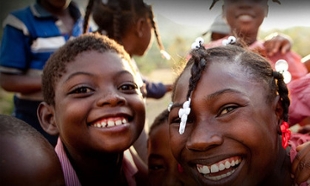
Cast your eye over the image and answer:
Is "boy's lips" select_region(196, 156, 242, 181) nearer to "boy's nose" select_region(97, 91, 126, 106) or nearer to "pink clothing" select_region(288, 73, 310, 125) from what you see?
"boy's nose" select_region(97, 91, 126, 106)

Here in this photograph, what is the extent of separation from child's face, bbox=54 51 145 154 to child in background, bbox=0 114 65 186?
0.33m

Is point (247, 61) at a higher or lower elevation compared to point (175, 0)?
lower

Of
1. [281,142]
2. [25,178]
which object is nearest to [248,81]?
[281,142]

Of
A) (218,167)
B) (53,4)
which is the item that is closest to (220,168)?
(218,167)

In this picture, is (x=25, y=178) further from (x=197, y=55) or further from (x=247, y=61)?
(x=247, y=61)

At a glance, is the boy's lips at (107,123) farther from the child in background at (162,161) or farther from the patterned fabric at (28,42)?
the patterned fabric at (28,42)

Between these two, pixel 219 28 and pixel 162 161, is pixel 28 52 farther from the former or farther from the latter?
pixel 219 28

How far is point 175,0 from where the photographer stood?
1907 millimetres

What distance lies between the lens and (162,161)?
2332 mm

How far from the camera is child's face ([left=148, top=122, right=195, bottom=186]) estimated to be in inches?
89.1

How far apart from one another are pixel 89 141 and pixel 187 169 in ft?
1.58

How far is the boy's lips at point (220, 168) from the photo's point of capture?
1.62 m

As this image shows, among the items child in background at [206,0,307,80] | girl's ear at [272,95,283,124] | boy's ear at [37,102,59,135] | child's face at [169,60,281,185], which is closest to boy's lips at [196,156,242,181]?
child's face at [169,60,281,185]

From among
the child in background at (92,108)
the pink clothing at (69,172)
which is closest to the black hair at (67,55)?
the child in background at (92,108)
